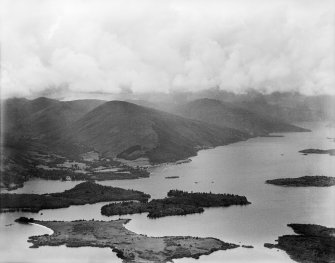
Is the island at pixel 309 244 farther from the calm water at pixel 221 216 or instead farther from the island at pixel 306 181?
the island at pixel 306 181

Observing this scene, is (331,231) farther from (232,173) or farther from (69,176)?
(69,176)

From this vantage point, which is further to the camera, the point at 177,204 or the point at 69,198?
the point at 69,198

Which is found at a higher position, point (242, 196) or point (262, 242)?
point (242, 196)

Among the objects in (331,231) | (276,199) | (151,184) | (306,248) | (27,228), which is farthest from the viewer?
(151,184)

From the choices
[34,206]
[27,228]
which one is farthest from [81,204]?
[27,228]

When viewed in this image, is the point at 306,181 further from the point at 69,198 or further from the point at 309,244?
the point at 69,198

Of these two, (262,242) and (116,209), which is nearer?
→ (262,242)

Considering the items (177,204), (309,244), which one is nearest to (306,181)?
(177,204)

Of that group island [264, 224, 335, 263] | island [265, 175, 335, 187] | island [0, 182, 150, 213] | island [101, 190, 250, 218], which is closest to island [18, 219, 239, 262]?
island [264, 224, 335, 263]
